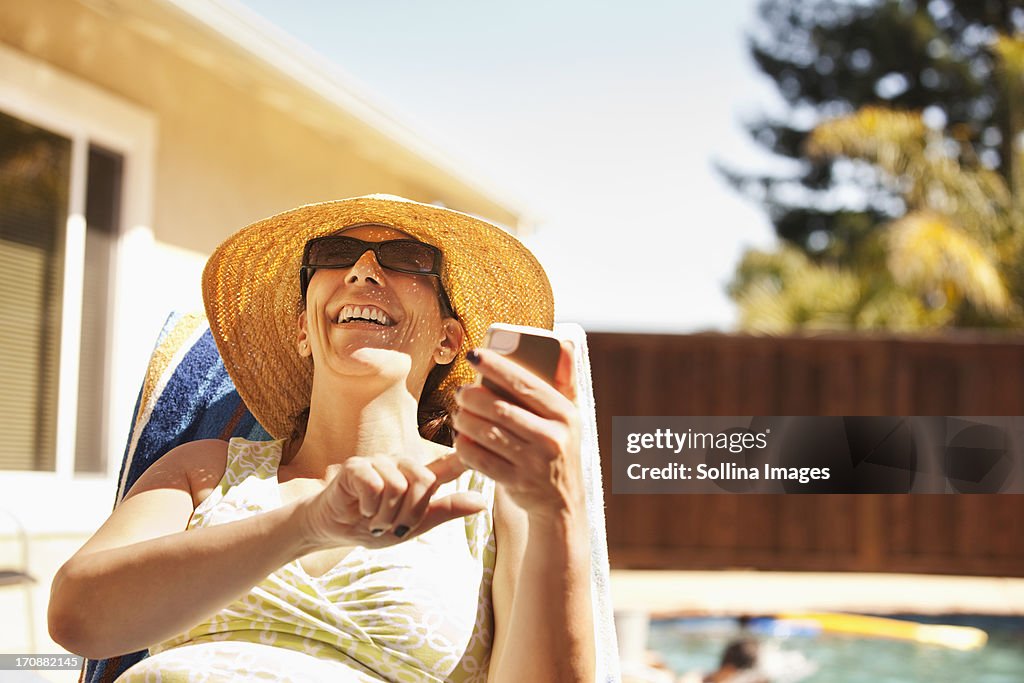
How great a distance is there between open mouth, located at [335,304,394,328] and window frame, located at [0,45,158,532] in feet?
10.4

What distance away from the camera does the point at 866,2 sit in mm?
21094

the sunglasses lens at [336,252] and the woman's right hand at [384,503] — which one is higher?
the sunglasses lens at [336,252]

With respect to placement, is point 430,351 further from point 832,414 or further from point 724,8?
point 724,8

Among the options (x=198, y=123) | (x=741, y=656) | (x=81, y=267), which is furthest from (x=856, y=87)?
(x=81, y=267)

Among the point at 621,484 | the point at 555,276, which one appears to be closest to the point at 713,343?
the point at 621,484

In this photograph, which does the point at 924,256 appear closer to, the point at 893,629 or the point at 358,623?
the point at 893,629

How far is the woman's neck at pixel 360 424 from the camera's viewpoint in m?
Result: 1.53

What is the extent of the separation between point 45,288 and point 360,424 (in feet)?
11.4

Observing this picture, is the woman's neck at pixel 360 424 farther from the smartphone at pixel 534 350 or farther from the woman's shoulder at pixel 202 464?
the smartphone at pixel 534 350

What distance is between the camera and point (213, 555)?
119 cm

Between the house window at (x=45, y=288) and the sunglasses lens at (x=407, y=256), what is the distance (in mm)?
3302

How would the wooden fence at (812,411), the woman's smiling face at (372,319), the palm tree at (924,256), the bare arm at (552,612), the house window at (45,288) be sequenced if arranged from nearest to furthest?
the bare arm at (552,612), the woman's smiling face at (372,319), the house window at (45,288), the wooden fence at (812,411), the palm tree at (924,256)

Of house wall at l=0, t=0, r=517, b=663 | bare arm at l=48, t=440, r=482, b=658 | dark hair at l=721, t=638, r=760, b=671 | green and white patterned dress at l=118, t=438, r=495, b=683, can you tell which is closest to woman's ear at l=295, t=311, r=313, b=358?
green and white patterned dress at l=118, t=438, r=495, b=683

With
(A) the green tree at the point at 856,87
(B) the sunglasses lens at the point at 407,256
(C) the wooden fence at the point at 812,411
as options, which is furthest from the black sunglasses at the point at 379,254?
(A) the green tree at the point at 856,87
